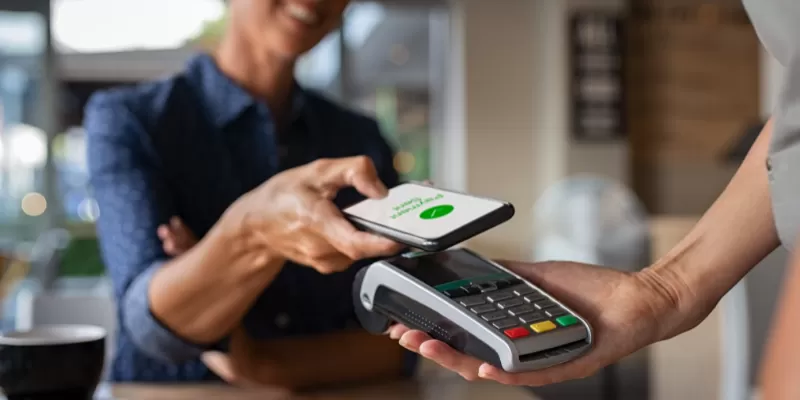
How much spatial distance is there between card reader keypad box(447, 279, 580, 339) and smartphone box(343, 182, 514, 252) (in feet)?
0.10

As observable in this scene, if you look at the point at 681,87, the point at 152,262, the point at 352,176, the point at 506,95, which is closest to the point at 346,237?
the point at 352,176

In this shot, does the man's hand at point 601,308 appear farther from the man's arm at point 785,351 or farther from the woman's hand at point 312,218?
the man's arm at point 785,351

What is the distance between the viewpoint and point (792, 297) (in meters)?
0.16

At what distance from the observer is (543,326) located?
0.33 metres

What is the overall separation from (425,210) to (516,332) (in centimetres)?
6

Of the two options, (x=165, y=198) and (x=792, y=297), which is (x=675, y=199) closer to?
(x=165, y=198)

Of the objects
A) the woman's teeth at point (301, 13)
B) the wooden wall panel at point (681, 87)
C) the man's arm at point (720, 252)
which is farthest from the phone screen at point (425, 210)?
the wooden wall panel at point (681, 87)

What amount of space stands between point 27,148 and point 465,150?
5.13ft

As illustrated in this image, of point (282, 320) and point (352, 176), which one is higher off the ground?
point (352, 176)

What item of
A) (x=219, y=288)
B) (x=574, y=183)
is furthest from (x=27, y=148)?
(x=219, y=288)

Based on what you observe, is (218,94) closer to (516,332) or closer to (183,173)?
(183,173)

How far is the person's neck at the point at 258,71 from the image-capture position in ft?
2.23

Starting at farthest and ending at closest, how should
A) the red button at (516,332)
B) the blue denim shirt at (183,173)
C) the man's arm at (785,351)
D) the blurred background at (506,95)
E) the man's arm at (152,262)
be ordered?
the blurred background at (506,95)
the blue denim shirt at (183,173)
the man's arm at (152,262)
the red button at (516,332)
the man's arm at (785,351)

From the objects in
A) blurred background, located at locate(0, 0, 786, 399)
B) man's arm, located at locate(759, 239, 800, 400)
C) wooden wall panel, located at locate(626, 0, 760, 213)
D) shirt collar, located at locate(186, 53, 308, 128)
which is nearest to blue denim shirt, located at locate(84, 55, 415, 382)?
shirt collar, located at locate(186, 53, 308, 128)
